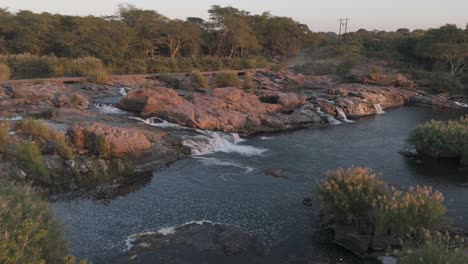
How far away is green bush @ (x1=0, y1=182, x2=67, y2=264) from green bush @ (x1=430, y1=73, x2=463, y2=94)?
4684 cm

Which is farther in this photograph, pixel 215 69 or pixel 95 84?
pixel 215 69

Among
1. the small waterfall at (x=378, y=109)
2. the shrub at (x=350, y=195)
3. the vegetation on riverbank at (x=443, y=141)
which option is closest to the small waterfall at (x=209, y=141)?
the vegetation on riverbank at (x=443, y=141)

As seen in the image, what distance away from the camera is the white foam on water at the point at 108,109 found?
2864 cm

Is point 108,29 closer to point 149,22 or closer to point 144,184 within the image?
point 149,22

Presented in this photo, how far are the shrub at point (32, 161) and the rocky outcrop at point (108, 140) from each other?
2.51 m

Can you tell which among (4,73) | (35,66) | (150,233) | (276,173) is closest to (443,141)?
(276,173)

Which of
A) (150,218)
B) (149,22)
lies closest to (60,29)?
(149,22)

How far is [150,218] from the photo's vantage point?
14469 mm

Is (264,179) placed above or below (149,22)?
below

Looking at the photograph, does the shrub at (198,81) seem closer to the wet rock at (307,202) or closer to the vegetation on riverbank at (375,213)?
the wet rock at (307,202)

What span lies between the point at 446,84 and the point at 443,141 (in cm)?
2854

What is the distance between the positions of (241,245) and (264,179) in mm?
6275

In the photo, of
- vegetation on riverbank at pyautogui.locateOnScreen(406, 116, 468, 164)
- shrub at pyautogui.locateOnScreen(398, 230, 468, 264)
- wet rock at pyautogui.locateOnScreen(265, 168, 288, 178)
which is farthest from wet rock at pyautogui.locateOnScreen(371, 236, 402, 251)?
vegetation on riverbank at pyautogui.locateOnScreen(406, 116, 468, 164)

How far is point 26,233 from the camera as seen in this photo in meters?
7.33
